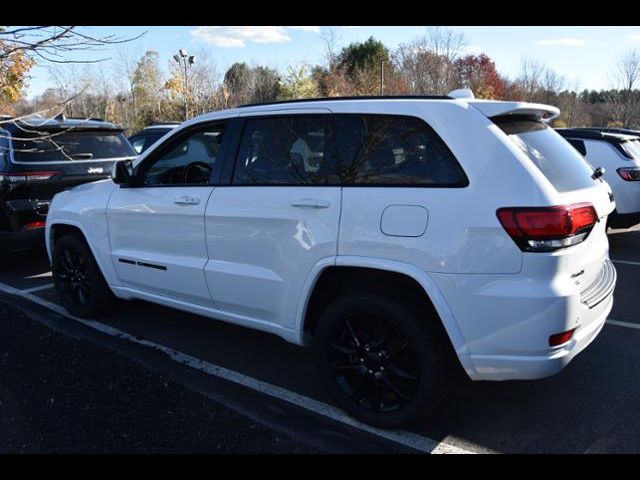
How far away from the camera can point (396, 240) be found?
280 centimetres

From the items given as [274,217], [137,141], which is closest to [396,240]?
[274,217]

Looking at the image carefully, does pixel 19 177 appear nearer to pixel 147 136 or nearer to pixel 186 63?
pixel 147 136

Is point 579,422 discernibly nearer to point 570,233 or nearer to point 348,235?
point 570,233

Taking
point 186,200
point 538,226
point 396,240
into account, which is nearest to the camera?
point 538,226

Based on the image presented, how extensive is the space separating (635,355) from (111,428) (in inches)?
145

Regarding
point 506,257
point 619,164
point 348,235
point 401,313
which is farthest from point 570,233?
point 619,164

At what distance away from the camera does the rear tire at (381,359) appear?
2.83 metres

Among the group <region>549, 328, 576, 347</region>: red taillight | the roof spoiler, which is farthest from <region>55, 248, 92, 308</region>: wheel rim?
<region>549, 328, 576, 347</region>: red taillight

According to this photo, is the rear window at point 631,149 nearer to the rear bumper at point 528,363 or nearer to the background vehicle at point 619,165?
the background vehicle at point 619,165

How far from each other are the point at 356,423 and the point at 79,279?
124 inches

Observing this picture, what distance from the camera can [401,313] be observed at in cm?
283

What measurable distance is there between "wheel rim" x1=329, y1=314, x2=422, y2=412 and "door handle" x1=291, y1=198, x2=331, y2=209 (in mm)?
678

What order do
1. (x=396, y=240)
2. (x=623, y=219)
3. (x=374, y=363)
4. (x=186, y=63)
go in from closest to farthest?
(x=396, y=240)
(x=374, y=363)
(x=623, y=219)
(x=186, y=63)

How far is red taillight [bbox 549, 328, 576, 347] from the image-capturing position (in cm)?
258
